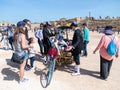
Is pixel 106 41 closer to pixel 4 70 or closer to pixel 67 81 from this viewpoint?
A: pixel 67 81

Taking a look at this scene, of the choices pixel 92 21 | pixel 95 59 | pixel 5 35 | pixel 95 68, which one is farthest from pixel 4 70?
pixel 92 21

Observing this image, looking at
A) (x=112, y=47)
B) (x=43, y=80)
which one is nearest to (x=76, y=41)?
(x=112, y=47)

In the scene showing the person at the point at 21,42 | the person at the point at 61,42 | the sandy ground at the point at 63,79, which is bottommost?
the sandy ground at the point at 63,79

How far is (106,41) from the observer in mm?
8516

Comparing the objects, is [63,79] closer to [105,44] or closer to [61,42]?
[61,42]

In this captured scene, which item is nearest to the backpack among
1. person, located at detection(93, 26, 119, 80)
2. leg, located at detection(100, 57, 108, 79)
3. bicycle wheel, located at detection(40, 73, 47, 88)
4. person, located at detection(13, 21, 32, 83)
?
person, located at detection(93, 26, 119, 80)

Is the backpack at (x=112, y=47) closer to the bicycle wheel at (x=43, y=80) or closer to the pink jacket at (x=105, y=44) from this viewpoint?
the pink jacket at (x=105, y=44)

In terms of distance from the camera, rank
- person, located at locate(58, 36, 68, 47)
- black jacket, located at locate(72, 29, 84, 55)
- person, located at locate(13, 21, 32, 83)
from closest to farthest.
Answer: person, located at locate(13, 21, 32, 83)
black jacket, located at locate(72, 29, 84, 55)
person, located at locate(58, 36, 68, 47)

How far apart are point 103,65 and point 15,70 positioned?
10.2ft

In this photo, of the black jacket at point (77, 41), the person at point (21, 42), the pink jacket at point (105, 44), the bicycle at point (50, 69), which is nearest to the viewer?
the person at point (21, 42)

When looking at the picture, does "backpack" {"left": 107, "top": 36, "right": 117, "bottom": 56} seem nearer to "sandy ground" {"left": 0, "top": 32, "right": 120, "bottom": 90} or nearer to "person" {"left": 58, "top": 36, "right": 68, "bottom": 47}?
"sandy ground" {"left": 0, "top": 32, "right": 120, "bottom": 90}

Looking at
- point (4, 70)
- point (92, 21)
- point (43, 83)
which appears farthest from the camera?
point (92, 21)

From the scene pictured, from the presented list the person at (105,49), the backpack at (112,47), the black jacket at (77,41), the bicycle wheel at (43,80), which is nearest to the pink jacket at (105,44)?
the person at (105,49)

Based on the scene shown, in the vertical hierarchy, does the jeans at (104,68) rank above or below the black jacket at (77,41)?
below
